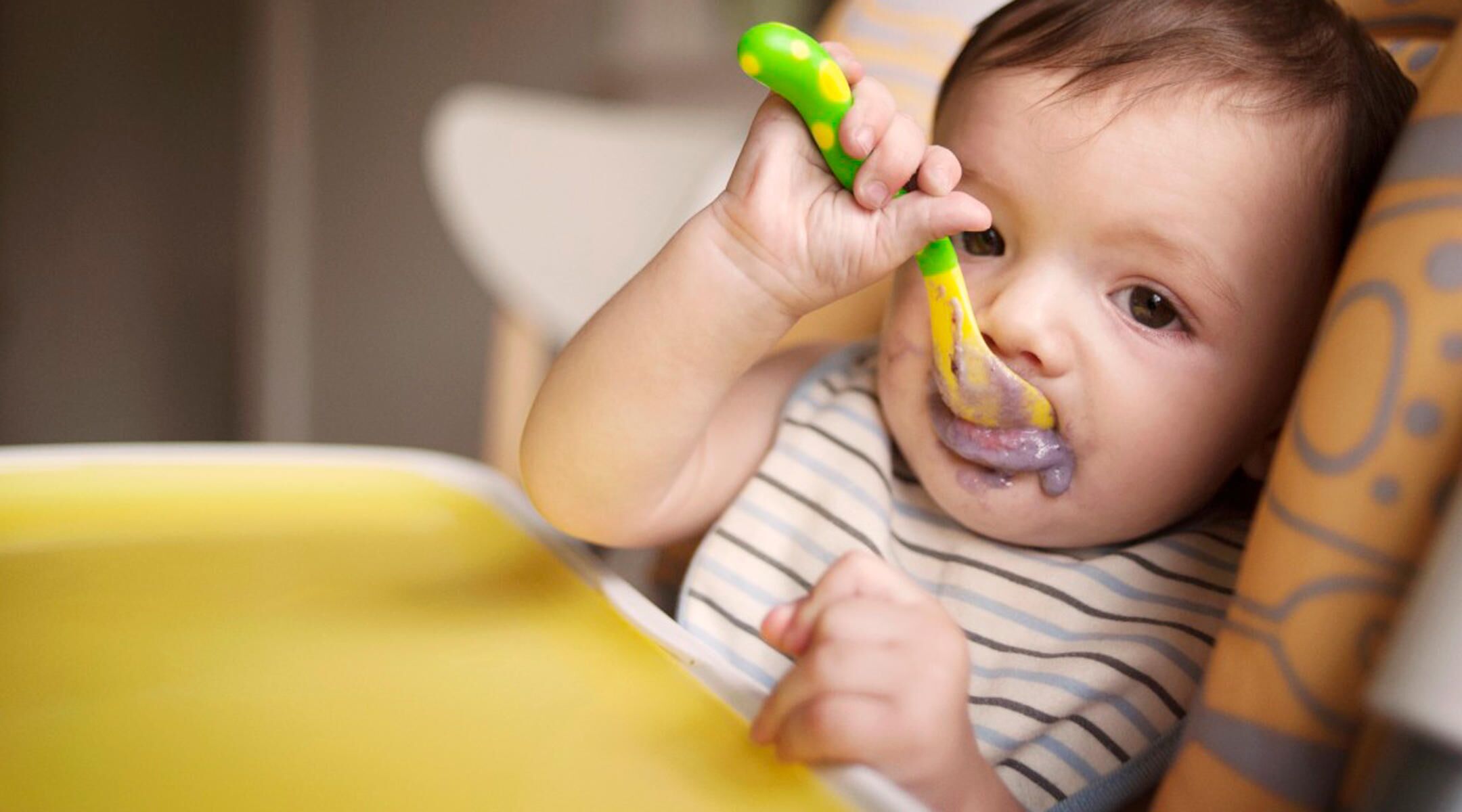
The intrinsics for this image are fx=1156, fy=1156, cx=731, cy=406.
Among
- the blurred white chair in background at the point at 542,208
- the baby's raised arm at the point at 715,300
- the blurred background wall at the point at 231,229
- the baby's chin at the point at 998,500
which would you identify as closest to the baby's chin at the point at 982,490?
the baby's chin at the point at 998,500

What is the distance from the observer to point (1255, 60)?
0.53 meters

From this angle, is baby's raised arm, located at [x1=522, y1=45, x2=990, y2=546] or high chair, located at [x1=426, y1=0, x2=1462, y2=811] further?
baby's raised arm, located at [x1=522, y1=45, x2=990, y2=546]

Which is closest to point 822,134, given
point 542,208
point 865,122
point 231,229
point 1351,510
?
point 865,122

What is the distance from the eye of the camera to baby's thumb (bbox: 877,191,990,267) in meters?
0.46

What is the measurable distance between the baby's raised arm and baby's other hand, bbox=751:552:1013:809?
13 centimetres

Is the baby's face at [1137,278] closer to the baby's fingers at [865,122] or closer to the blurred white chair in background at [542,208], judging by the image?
the baby's fingers at [865,122]

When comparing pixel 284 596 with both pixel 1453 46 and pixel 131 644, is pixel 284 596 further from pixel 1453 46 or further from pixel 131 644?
pixel 1453 46

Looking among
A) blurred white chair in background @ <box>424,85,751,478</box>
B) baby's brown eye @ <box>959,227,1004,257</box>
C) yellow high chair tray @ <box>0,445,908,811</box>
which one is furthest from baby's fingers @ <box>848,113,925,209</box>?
blurred white chair in background @ <box>424,85,751,478</box>

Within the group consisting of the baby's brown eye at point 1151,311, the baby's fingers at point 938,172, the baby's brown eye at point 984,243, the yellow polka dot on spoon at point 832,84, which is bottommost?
the baby's brown eye at point 1151,311

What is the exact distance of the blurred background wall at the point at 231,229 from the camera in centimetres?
234

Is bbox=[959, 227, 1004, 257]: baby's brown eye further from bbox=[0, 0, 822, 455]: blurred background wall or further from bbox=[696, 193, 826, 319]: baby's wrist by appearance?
bbox=[0, 0, 822, 455]: blurred background wall

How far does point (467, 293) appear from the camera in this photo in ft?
7.35

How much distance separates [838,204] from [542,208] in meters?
0.76

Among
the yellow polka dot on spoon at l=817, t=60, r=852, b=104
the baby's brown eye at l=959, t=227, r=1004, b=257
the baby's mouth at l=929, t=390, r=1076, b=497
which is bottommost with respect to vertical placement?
the baby's mouth at l=929, t=390, r=1076, b=497
